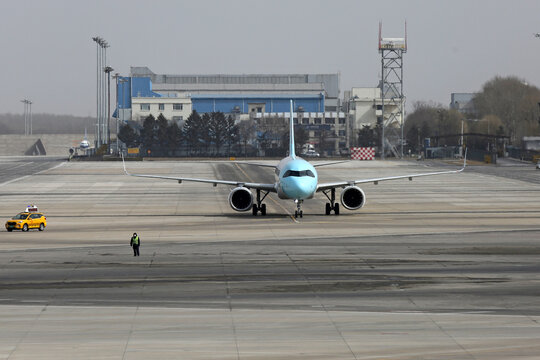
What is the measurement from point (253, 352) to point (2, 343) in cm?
661

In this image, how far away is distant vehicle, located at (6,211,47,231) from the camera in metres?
52.1

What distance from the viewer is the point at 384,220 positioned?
5759 centimetres

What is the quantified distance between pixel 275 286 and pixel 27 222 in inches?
1046

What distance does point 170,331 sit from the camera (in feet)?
76.7

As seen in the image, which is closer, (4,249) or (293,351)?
(293,351)

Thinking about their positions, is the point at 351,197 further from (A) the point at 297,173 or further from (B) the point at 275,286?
(B) the point at 275,286

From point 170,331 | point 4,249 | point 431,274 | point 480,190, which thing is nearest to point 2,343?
point 170,331

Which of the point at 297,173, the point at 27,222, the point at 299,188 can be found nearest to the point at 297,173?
the point at 297,173

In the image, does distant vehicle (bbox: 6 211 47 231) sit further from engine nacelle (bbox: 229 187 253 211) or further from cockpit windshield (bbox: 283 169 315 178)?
cockpit windshield (bbox: 283 169 315 178)

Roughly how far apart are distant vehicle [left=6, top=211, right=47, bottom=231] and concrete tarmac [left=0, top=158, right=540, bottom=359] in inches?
39.6

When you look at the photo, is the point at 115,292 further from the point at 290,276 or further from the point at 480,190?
the point at 480,190

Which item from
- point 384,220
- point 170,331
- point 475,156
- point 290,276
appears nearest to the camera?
point 170,331

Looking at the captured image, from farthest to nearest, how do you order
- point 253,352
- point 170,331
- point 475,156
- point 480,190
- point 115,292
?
point 475,156 < point 480,190 < point 115,292 < point 170,331 < point 253,352

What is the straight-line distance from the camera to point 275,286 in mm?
30609
